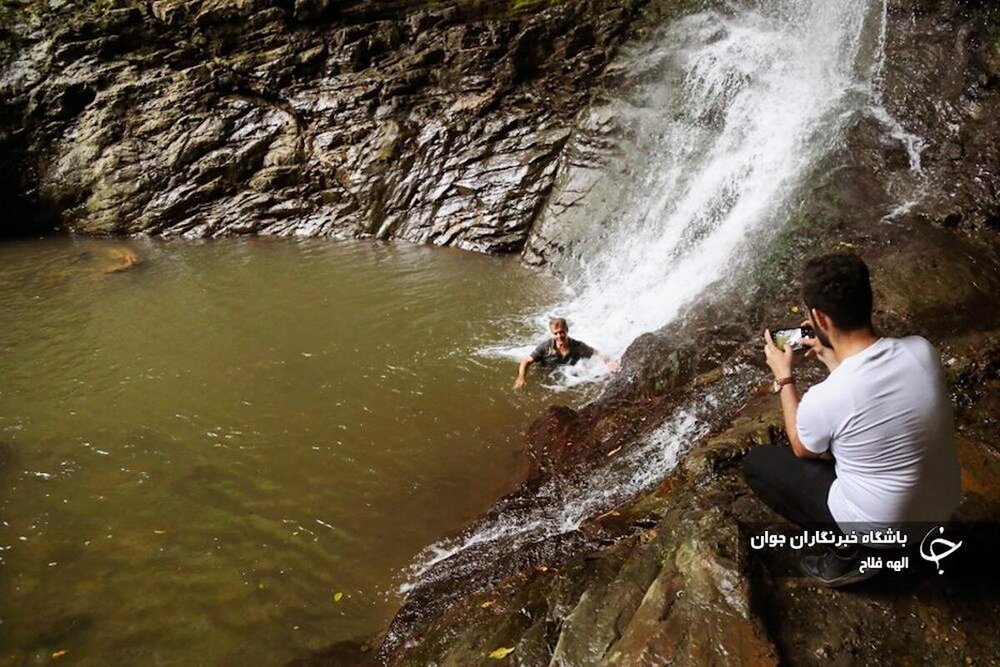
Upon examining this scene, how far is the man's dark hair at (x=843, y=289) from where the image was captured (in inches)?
90.7

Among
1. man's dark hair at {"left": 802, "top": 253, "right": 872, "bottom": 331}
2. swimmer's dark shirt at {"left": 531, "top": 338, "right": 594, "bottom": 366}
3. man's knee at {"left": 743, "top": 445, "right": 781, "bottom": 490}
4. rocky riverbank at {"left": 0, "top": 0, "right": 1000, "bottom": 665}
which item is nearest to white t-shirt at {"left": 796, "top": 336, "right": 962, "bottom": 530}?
man's dark hair at {"left": 802, "top": 253, "right": 872, "bottom": 331}

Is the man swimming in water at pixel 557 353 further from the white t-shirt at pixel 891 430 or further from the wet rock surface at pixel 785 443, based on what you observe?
the white t-shirt at pixel 891 430

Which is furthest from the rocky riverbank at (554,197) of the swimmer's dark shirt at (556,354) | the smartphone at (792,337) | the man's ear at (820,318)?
the man's ear at (820,318)

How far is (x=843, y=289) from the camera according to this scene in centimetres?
231

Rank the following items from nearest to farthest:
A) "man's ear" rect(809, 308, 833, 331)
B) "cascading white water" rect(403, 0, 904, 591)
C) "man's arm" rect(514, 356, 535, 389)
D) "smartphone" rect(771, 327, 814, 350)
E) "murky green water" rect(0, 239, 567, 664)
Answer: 1. "man's ear" rect(809, 308, 833, 331)
2. "smartphone" rect(771, 327, 814, 350)
3. "murky green water" rect(0, 239, 567, 664)
4. "man's arm" rect(514, 356, 535, 389)
5. "cascading white water" rect(403, 0, 904, 591)

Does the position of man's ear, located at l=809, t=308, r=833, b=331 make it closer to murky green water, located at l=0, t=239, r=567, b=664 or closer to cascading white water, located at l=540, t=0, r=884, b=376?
murky green water, located at l=0, t=239, r=567, b=664

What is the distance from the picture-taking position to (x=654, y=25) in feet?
42.7

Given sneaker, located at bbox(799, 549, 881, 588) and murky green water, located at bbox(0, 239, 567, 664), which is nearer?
sneaker, located at bbox(799, 549, 881, 588)

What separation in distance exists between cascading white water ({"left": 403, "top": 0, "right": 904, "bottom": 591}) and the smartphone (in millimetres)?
3990

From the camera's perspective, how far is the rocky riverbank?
8.80ft

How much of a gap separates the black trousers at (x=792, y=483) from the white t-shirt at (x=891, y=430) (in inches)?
7.8

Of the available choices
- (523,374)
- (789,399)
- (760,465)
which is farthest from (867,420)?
(523,374)

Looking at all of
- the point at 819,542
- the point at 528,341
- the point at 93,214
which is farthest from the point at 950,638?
the point at 93,214

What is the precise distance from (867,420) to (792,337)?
899mm
